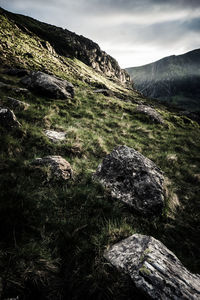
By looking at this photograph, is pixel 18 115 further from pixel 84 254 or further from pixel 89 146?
pixel 84 254

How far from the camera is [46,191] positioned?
3760 millimetres

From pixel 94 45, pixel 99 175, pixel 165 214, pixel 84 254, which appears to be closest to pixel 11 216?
pixel 84 254

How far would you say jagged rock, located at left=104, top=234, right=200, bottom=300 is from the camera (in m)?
2.03

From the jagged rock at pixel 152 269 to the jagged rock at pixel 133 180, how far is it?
146 centimetres

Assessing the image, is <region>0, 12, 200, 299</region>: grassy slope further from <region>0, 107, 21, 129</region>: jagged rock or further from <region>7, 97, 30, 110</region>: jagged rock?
<region>7, 97, 30, 110</region>: jagged rock

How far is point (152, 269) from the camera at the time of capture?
2238mm

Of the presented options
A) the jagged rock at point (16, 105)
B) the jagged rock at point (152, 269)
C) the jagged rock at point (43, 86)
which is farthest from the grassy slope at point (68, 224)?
the jagged rock at point (43, 86)

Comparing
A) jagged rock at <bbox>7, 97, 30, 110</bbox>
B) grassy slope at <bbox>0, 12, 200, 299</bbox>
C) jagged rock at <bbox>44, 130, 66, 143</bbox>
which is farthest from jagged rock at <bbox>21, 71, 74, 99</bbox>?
jagged rock at <bbox>44, 130, 66, 143</bbox>

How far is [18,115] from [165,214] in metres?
8.33

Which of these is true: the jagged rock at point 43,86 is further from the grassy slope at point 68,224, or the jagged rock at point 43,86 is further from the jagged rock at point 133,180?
the jagged rock at point 133,180


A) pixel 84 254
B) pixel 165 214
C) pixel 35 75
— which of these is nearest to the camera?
pixel 84 254

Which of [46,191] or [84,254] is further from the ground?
[46,191]

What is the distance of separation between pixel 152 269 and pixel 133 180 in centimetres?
276

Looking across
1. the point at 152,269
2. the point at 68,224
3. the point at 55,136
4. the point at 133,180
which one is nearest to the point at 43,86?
the point at 55,136
